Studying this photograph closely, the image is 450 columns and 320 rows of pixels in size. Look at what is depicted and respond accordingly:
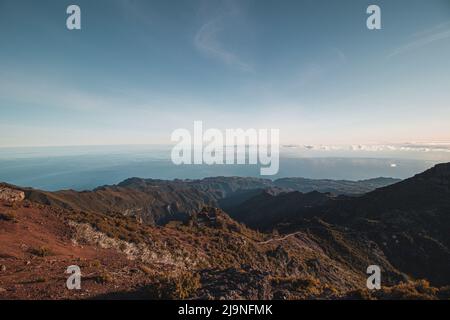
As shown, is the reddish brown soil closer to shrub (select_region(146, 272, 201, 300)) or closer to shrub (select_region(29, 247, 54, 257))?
shrub (select_region(29, 247, 54, 257))

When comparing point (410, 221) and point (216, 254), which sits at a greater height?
point (216, 254)

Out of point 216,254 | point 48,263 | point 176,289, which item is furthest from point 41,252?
point 216,254

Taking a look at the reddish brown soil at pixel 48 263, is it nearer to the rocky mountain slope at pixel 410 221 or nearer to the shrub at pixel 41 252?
the shrub at pixel 41 252

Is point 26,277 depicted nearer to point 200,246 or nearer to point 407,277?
point 200,246

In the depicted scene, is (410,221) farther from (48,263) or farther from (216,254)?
(48,263)

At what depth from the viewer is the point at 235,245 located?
1189 inches

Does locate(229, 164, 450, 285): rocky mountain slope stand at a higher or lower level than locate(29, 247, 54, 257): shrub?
lower

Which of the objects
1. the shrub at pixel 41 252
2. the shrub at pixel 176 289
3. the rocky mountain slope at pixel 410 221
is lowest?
the rocky mountain slope at pixel 410 221

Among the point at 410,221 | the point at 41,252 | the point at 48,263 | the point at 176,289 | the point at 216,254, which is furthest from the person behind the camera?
the point at 410,221

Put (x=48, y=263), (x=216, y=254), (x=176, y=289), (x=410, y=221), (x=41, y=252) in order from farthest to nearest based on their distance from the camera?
1. (x=410, y=221)
2. (x=216, y=254)
3. (x=41, y=252)
4. (x=48, y=263)
5. (x=176, y=289)

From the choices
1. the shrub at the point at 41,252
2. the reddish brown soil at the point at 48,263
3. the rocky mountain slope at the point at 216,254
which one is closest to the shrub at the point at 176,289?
the rocky mountain slope at the point at 216,254

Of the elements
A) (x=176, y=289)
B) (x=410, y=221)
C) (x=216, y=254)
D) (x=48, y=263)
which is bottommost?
(x=410, y=221)

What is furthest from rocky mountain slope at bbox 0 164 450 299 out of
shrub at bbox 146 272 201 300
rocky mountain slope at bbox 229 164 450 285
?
rocky mountain slope at bbox 229 164 450 285

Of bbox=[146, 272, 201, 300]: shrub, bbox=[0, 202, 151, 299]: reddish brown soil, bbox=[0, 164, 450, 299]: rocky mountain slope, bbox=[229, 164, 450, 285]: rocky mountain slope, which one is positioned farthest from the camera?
bbox=[229, 164, 450, 285]: rocky mountain slope
